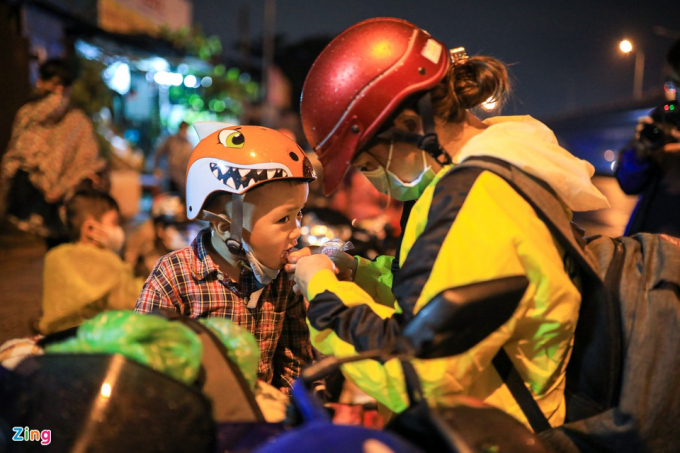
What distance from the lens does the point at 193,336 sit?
151 centimetres

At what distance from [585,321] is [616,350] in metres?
0.11

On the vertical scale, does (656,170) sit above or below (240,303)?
above

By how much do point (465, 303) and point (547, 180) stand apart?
0.56 metres

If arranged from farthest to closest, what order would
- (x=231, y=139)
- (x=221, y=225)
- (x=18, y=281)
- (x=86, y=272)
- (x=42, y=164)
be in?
(x=18, y=281) < (x=42, y=164) < (x=86, y=272) < (x=221, y=225) < (x=231, y=139)

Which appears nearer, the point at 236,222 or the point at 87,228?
the point at 236,222

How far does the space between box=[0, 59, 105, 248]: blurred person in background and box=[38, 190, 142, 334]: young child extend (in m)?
1.72

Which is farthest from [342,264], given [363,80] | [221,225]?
[363,80]

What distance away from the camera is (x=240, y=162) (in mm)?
2604

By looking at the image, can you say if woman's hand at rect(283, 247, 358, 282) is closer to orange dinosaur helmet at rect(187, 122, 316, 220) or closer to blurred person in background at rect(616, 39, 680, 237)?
orange dinosaur helmet at rect(187, 122, 316, 220)

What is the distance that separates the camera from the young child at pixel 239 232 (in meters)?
2.63

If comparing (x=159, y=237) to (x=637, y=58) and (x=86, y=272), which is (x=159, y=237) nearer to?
(x=86, y=272)

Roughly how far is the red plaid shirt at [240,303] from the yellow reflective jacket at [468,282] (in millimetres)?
1139

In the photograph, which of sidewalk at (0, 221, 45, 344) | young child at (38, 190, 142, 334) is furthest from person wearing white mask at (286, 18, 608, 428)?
sidewalk at (0, 221, 45, 344)

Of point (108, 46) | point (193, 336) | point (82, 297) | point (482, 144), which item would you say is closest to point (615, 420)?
point (482, 144)
